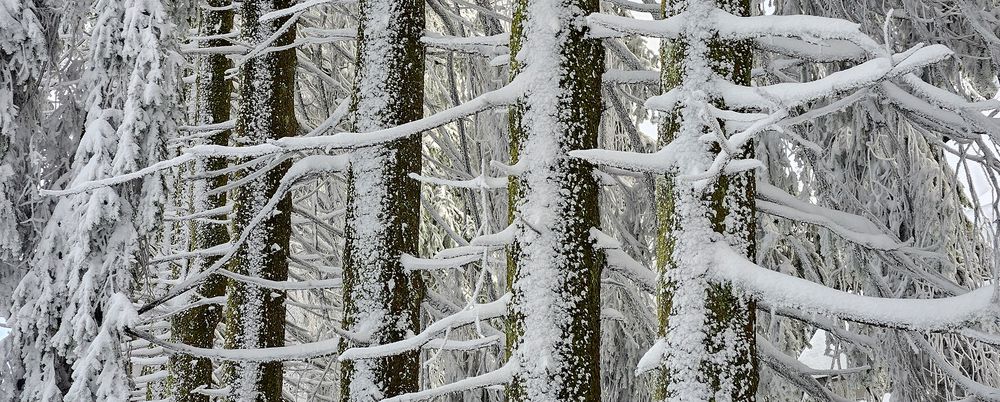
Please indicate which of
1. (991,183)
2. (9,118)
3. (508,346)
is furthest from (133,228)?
(991,183)

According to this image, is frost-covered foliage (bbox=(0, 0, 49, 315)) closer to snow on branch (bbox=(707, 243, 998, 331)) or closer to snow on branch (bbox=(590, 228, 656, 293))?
snow on branch (bbox=(590, 228, 656, 293))

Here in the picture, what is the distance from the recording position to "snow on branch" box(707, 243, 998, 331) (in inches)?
101

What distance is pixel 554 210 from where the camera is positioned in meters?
3.72

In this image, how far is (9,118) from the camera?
21.7 ft

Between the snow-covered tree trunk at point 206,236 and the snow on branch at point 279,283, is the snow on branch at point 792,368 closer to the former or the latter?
the snow on branch at point 279,283

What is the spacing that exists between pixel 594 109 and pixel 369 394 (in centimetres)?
193

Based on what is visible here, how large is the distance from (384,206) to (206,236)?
433cm

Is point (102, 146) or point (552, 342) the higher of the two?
point (102, 146)

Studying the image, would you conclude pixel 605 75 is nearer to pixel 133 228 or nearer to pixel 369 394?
pixel 369 394

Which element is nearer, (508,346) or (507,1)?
(508,346)

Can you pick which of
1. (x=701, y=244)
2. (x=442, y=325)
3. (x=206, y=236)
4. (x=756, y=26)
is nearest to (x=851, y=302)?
(x=701, y=244)

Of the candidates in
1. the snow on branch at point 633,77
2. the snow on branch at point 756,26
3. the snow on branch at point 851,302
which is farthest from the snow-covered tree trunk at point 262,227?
the snow on branch at point 851,302

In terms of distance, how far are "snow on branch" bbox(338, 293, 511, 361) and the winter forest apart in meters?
0.02

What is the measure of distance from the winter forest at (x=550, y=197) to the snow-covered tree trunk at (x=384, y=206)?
2cm
